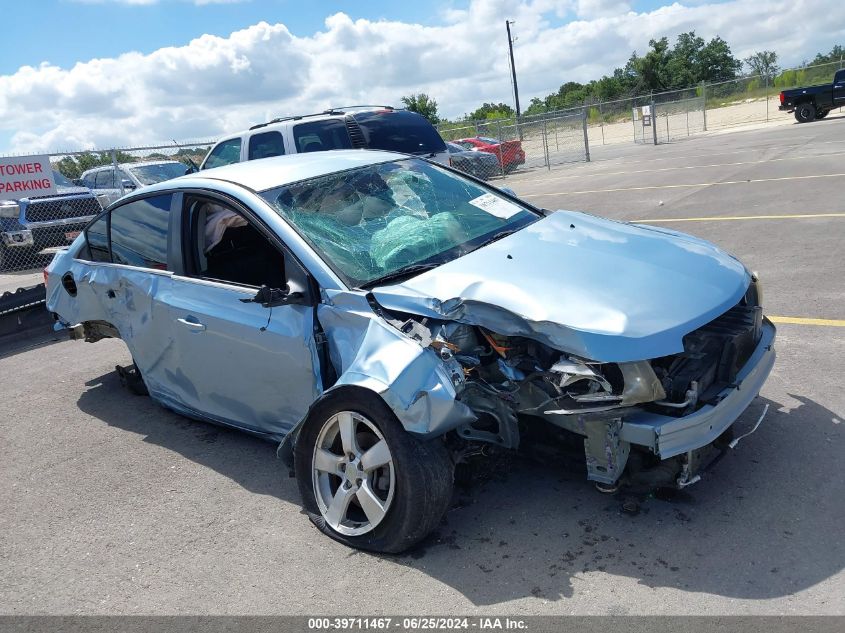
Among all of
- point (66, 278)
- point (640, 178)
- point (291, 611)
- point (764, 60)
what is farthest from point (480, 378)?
point (764, 60)

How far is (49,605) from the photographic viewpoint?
342cm

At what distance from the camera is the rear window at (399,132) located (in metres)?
10.6

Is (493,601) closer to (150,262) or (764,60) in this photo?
→ (150,262)

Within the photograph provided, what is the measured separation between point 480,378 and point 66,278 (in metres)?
4.02

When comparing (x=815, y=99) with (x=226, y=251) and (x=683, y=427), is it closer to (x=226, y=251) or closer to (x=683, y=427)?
(x=226, y=251)

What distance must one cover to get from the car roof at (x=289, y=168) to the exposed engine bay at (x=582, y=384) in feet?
4.61

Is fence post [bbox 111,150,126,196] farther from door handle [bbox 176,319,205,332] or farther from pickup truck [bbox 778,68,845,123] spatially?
pickup truck [bbox 778,68,845,123]

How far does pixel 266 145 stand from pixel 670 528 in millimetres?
8997

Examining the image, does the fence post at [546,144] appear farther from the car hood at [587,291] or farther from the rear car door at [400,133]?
the car hood at [587,291]

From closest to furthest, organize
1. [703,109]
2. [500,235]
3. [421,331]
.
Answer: [421,331], [500,235], [703,109]

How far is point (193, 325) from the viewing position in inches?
174

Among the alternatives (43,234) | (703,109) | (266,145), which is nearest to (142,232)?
(266,145)

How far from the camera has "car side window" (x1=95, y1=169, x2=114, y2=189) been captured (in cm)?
1767

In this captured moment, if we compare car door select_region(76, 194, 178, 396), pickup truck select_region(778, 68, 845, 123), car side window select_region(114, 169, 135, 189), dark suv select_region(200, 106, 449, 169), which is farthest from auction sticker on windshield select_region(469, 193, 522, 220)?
pickup truck select_region(778, 68, 845, 123)
